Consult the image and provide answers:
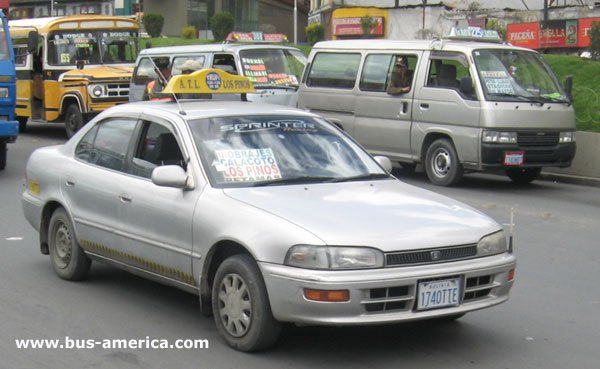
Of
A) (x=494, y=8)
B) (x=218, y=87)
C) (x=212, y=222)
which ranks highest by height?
(x=494, y=8)

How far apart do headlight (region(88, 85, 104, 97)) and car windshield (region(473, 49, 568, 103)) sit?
884 cm

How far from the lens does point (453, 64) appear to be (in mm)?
14672

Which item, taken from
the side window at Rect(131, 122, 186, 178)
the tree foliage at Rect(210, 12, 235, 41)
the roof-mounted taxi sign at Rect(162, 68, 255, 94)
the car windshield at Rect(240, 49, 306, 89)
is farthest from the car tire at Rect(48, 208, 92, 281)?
the tree foliage at Rect(210, 12, 235, 41)

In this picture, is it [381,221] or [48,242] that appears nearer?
[381,221]

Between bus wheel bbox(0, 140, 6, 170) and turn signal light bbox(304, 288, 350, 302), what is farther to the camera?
bus wheel bbox(0, 140, 6, 170)

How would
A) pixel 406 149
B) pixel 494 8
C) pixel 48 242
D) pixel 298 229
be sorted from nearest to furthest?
pixel 298 229 < pixel 48 242 < pixel 406 149 < pixel 494 8

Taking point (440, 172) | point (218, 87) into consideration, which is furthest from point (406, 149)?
point (218, 87)

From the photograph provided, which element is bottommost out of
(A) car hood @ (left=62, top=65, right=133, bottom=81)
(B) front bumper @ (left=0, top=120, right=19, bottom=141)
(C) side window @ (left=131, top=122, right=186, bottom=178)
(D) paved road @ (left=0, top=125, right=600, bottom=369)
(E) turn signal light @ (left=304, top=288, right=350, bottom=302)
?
(D) paved road @ (left=0, top=125, right=600, bottom=369)

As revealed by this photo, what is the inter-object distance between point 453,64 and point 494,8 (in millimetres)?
20824

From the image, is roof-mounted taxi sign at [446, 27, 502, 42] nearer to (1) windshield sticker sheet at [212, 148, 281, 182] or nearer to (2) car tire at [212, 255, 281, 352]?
(1) windshield sticker sheet at [212, 148, 281, 182]

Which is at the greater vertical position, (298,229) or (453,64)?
(453,64)

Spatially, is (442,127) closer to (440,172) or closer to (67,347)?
(440,172)

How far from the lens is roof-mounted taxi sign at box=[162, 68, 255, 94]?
7758 millimetres

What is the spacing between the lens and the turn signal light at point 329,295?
5.42m
